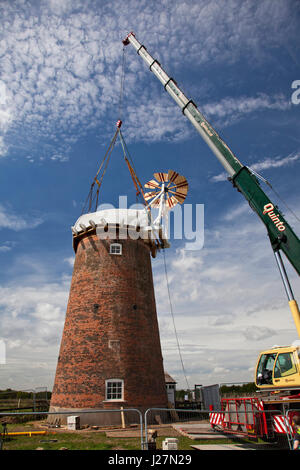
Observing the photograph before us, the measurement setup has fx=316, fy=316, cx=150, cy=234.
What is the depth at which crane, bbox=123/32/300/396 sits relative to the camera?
10.8 meters

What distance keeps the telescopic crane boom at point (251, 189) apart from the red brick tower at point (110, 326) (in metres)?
6.75

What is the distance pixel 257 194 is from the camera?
42.2 ft

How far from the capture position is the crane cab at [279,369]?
421 inches

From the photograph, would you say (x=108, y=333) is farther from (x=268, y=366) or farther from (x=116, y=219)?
(x=268, y=366)

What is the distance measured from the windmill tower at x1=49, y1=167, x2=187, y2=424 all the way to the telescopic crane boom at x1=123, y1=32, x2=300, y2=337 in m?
4.94

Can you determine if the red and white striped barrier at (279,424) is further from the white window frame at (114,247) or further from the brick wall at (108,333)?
the white window frame at (114,247)

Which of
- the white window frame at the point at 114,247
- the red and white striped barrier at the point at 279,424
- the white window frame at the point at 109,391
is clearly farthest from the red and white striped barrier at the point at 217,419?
the white window frame at the point at 114,247

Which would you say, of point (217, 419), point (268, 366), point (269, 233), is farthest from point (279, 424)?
point (269, 233)

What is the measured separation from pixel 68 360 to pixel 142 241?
26.5ft

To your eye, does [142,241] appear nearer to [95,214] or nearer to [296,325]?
[95,214]

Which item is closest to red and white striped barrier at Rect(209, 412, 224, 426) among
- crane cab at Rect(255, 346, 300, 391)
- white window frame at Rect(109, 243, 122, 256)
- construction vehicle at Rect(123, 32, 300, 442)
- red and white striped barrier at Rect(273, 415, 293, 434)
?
construction vehicle at Rect(123, 32, 300, 442)

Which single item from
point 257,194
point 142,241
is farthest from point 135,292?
point 257,194

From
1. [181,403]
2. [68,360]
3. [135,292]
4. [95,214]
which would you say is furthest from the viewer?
[181,403]
